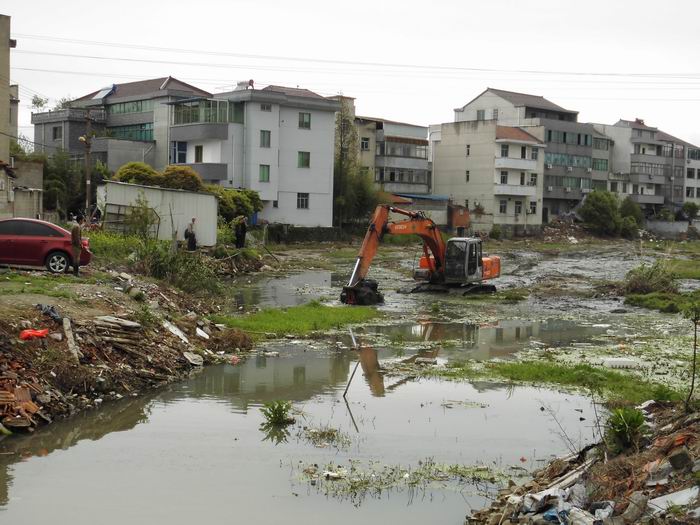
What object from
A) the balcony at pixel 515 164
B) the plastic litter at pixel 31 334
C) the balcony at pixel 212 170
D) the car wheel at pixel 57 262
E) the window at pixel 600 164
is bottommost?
the plastic litter at pixel 31 334

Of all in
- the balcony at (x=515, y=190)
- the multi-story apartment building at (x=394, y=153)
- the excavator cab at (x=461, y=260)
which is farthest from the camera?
the balcony at (x=515, y=190)

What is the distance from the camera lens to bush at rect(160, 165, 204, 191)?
159 ft

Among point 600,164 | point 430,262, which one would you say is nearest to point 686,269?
point 430,262

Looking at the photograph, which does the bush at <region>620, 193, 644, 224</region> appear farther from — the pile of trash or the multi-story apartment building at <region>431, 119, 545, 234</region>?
the pile of trash

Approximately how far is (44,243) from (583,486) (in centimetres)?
1743

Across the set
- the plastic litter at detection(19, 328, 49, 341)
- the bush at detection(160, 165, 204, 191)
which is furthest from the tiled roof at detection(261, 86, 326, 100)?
the plastic litter at detection(19, 328, 49, 341)

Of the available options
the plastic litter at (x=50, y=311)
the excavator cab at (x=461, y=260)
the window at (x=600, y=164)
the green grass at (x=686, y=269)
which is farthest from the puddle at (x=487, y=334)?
the window at (x=600, y=164)

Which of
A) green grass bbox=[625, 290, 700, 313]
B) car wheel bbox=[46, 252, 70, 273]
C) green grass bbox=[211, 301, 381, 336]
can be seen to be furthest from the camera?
green grass bbox=[625, 290, 700, 313]

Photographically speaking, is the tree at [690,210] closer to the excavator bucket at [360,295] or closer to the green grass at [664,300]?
the green grass at [664,300]

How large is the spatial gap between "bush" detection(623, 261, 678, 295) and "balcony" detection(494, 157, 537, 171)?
154ft

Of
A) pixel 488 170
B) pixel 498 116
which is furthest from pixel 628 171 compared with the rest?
pixel 488 170

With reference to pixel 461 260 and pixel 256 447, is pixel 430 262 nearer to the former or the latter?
pixel 461 260

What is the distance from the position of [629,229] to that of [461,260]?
198 ft

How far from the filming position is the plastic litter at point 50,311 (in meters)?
16.4
